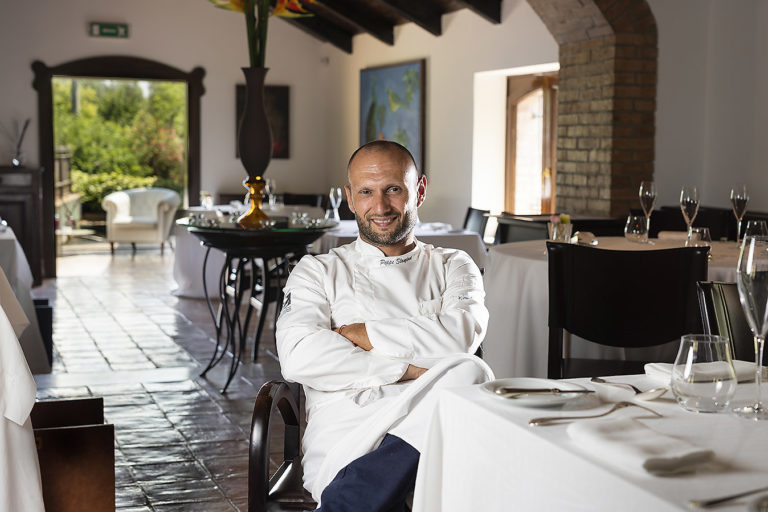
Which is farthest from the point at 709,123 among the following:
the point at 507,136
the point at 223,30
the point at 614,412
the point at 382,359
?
the point at 223,30

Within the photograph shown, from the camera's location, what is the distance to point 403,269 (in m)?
2.59

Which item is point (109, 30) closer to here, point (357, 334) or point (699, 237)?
point (699, 237)

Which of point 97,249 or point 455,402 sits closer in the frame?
point 455,402

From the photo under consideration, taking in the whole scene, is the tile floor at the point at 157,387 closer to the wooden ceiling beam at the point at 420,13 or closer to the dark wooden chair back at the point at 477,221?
the dark wooden chair back at the point at 477,221

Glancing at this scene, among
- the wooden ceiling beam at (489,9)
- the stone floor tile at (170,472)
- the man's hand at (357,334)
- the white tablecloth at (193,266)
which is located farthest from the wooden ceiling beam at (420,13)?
the man's hand at (357,334)

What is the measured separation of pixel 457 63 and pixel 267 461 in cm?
701

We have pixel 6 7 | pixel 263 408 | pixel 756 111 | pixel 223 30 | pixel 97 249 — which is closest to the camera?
pixel 263 408

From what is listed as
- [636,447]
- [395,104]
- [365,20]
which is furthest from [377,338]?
[365,20]

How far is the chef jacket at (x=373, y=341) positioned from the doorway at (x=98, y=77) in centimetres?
788

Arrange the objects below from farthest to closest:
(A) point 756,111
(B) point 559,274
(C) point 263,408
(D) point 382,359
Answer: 1. (A) point 756,111
2. (B) point 559,274
3. (D) point 382,359
4. (C) point 263,408

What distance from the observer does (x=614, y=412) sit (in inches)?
60.4

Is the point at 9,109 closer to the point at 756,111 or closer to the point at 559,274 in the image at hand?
the point at 756,111

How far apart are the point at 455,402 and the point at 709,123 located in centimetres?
547

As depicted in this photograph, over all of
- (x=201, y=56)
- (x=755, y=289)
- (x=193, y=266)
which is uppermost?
(x=201, y=56)
